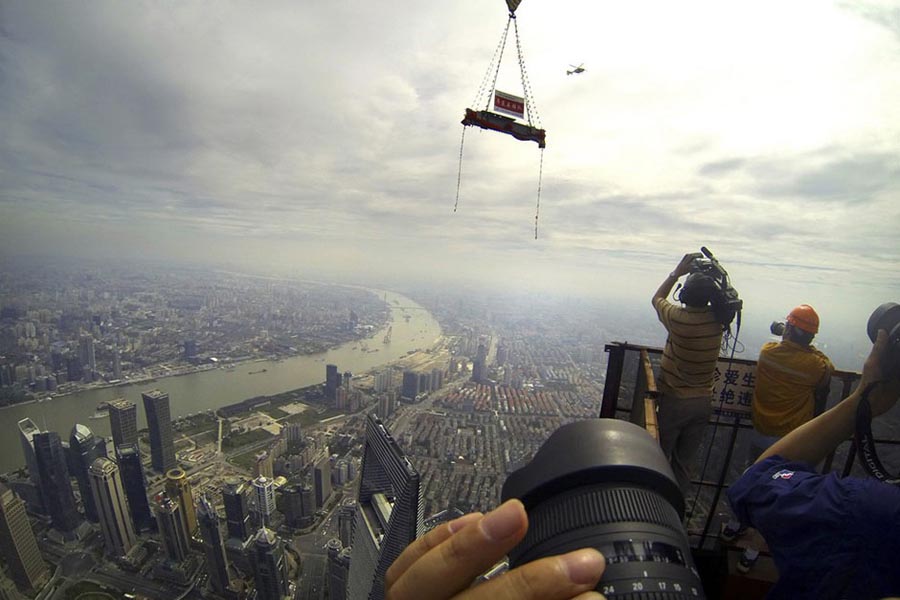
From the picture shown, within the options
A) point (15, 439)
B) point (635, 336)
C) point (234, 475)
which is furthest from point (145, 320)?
point (635, 336)

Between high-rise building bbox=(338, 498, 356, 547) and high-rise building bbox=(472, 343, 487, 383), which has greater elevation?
high-rise building bbox=(472, 343, 487, 383)

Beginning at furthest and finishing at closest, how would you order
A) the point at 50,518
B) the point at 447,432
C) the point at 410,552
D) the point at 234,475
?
1. the point at 447,432
2. the point at 234,475
3. the point at 50,518
4. the point at 410,552

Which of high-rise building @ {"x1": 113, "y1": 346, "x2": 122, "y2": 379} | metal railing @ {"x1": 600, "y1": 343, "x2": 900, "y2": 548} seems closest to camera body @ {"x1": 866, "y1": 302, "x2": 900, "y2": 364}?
metal railing @ {"x1": 600, "y1": 343, "x2": 900, "y2": 548}

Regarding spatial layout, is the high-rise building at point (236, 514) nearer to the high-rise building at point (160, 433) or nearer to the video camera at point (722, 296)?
the high-rise building at point (160, 433)

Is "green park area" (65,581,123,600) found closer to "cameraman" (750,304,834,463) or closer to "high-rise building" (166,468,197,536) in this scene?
"high-rise building" (166,468,197,536)

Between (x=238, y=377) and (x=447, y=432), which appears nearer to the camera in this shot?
(x=447, y=432)

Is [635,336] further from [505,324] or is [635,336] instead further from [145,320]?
[145,320]

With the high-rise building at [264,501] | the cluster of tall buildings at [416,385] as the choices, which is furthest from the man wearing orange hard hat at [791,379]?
the cluster of tall buildings at [416,385]
